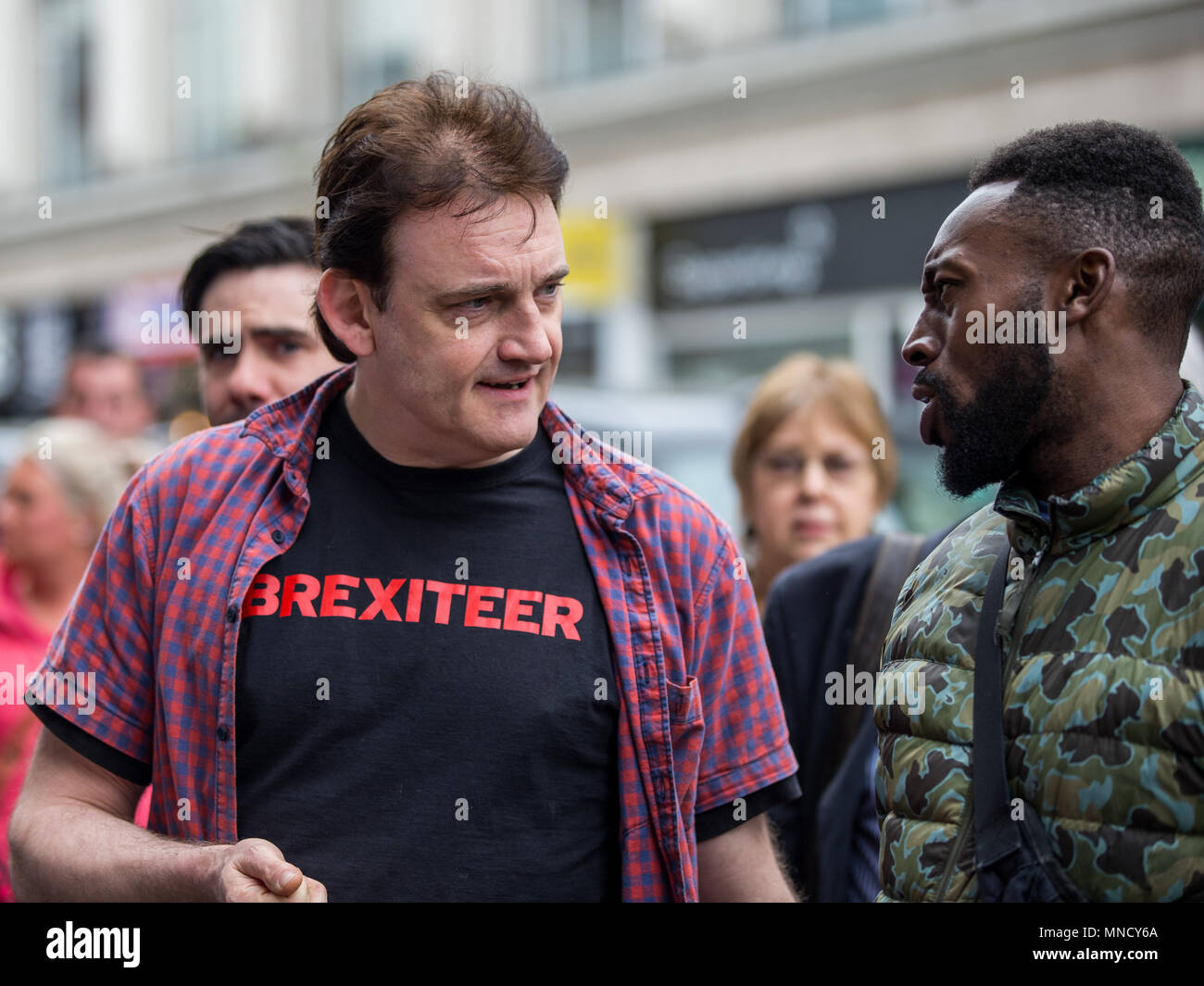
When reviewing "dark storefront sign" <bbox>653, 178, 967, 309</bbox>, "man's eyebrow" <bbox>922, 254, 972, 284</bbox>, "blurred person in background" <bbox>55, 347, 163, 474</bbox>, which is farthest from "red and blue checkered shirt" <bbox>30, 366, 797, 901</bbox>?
"dark storefront sign" <bbox>653, 178, 967, 309</bbox>

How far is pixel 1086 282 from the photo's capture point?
1794 millimetres

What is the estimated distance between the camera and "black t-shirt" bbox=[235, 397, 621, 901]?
2258mm

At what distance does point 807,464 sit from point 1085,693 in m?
2.45

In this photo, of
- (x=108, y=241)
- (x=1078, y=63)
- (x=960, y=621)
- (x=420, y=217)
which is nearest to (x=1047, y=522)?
(x=960, y=621)

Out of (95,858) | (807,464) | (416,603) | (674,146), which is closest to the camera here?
(95,858)

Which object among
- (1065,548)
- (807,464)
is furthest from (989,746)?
(807,464)

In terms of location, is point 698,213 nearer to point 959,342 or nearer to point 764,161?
point 764,161

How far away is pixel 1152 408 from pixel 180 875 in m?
1.55

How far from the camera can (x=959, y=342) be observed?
189 cm

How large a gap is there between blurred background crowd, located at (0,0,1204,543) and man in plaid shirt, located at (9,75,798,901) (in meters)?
2.36

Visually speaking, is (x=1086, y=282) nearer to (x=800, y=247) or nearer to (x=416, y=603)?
(x=416, y=603)

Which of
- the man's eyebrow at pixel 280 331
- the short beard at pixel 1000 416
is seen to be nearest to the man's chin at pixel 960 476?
the short beard at pixel 1000 416

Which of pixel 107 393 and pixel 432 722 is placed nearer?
pixel 432 722

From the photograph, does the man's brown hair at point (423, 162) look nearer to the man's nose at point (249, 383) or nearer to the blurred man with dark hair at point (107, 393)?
the man's nose at point (249, 383)
